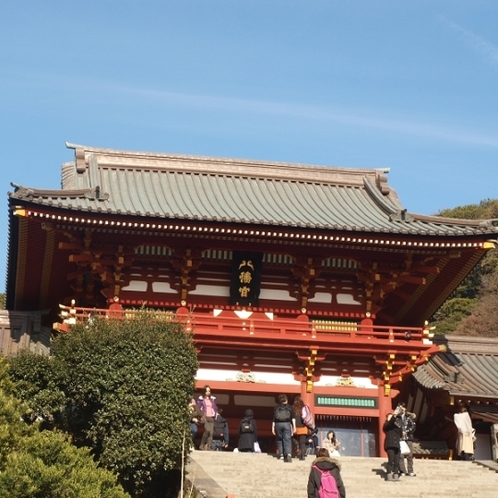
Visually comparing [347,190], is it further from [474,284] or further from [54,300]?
[474,284]

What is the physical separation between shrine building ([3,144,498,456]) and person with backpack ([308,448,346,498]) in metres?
10.1

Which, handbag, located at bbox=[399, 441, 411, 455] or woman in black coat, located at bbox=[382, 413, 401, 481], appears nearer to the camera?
woman in black coat, located at bbox=[382, 413, 401, 481]

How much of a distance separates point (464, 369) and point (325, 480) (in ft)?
52.7

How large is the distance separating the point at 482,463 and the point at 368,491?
170 inches

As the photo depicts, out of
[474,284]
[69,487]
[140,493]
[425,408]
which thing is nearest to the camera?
[69,487]

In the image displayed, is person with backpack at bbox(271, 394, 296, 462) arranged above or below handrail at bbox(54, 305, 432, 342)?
below

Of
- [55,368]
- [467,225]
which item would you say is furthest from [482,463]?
[55,368]

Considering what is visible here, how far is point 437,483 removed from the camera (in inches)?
753

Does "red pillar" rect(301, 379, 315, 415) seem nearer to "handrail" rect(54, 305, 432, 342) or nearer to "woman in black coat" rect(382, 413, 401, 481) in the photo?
"handrail" rect(54, 305, 432, 342)

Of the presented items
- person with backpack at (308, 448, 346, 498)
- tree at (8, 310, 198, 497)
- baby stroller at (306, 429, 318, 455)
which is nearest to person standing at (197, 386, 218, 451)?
baby stroller at (306, 429, 318, 455)

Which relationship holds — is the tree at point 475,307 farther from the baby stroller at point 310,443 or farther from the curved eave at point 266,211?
the baby stroller at point 310,443

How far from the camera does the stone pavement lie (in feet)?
57.5

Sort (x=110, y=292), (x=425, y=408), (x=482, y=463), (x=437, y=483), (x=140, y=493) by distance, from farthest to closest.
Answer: (x=425, y=408), (x=110, y=292), (x=482, y=463), (x=437, y=483), (x=140, y=493)

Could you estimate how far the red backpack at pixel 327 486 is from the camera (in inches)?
530
